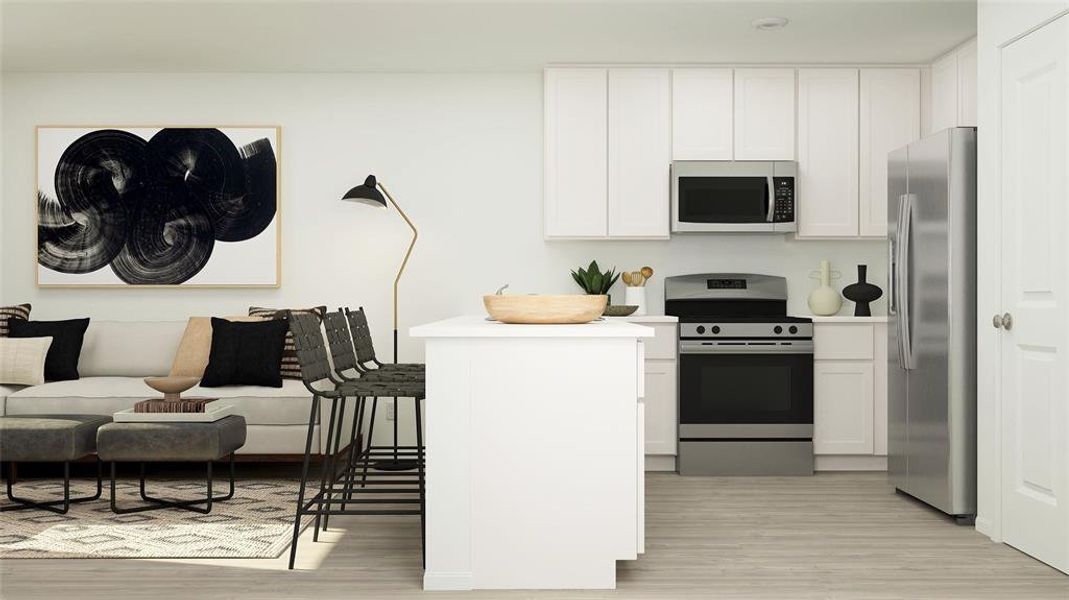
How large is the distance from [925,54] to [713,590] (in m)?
3.66

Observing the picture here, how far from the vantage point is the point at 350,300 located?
18.5ft

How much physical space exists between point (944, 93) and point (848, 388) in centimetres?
180

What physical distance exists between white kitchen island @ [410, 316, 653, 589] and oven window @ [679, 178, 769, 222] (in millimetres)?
2556

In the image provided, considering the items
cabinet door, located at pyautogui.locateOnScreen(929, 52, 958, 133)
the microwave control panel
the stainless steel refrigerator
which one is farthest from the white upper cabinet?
the microwave control panel

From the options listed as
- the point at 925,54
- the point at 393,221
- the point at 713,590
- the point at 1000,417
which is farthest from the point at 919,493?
the point at 393,221

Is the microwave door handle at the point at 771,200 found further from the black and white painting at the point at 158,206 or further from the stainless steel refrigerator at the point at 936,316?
the black and white painting at the point at 158,206

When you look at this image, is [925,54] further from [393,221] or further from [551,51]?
[393,221]

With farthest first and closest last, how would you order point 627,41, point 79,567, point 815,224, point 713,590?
1. point 815,224
2. point 627,41
3. point 79,567
4. point 713,590

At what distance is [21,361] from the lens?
4.90 meters

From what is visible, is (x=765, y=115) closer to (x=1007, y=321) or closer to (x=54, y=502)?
(x=1007, y=321)

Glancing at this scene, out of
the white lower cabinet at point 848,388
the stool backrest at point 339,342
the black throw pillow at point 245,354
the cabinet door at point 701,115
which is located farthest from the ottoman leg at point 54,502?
the white lower cabinet at point 848,388

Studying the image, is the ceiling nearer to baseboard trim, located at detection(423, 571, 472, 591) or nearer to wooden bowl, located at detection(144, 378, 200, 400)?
wooden bowl, located at detection(144, 378, 200, 400)

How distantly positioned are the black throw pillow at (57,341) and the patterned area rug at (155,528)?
2.49 ft

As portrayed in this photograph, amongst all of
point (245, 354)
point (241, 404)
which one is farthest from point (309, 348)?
point (245, 354)
